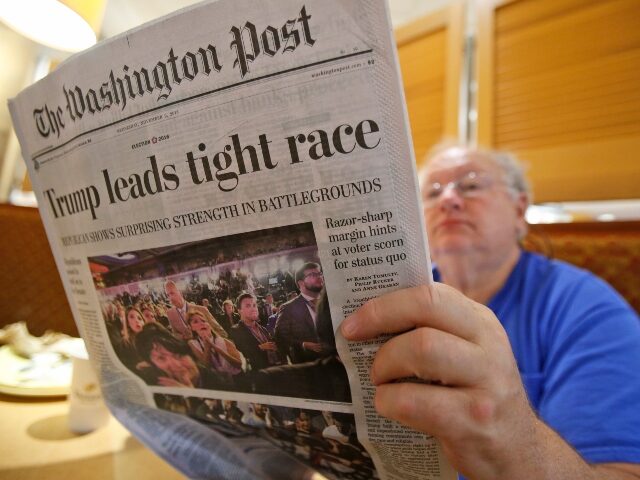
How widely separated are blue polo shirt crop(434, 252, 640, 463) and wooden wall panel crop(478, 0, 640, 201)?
0.59 metres

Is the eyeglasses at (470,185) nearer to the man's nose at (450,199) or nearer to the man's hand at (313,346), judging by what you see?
the man's nose at (450,199)

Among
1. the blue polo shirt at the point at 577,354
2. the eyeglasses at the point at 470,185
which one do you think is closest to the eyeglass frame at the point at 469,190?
the eyeglasses at the point at 470,185

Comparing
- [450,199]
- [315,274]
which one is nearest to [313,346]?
[315,274]

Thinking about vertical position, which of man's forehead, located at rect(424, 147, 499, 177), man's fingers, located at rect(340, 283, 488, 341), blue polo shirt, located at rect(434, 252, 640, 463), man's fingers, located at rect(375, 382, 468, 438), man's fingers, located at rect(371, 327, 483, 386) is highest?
man's forehead, located at rect(424, 147, 499, 177)

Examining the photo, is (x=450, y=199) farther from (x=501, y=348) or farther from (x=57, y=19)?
(x=57, y=19)

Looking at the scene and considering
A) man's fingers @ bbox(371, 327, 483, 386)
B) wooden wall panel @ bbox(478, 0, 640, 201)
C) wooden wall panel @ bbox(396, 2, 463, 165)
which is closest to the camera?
man's fingers @ bbox(371, 327, 483, 386)

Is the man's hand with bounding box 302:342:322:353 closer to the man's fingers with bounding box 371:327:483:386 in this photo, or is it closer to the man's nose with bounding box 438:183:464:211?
the man's fingers with bounding box 371:327:483:386

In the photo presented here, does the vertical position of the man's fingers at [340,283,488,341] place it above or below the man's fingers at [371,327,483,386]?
above

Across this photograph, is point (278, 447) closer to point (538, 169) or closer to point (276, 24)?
point (276, 24)

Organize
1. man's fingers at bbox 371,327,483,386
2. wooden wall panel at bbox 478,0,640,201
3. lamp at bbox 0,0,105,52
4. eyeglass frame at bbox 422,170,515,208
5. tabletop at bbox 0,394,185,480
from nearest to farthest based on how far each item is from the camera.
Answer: man's fingers at bbox 371,327,483,386 < tabletop at bbox 0,394,185,480 < lamp at bbox 0,0,105,52 < eyeglass frame at bbox 422,170,515,208 < wooden wall panel at bbox 478,0,640,201

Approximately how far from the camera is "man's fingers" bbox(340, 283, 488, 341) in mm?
239

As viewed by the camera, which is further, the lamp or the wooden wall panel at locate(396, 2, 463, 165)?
the wooden wall panel at locate(396, 2, 463, 165)

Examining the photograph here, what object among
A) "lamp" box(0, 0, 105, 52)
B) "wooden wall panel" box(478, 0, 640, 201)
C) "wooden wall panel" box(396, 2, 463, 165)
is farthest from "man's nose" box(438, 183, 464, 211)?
"lamp" box(0, 0, 105, 52)

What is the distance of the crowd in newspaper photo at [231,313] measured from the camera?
28 centimetres
